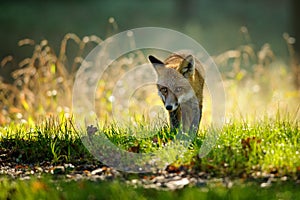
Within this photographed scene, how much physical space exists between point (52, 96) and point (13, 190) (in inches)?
174

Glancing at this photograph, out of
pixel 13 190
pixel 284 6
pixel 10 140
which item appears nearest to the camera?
pixel 13 190

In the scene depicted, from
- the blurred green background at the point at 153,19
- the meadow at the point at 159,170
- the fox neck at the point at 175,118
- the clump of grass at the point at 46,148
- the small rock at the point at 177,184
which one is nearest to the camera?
the meadow at the point at 159,170

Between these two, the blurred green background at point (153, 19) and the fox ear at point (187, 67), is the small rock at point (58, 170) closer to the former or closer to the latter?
the fox ear at point (187, 67)

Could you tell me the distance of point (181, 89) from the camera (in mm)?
6309

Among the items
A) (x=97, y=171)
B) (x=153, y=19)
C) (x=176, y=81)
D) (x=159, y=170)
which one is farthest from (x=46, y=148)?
(x=153, y=19)

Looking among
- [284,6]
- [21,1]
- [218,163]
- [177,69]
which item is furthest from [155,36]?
[218,163]

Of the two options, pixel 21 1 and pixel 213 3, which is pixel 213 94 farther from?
pixel 213 3

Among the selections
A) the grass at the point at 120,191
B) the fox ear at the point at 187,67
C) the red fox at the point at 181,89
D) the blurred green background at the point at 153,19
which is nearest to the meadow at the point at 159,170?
the grass at the point at 120,191

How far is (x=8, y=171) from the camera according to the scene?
5.46 meters

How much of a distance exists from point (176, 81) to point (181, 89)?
11 cm

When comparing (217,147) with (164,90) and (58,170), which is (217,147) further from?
(58,170)

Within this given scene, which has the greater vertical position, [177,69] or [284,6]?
[284,6]

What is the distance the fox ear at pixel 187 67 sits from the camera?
6.29 meters

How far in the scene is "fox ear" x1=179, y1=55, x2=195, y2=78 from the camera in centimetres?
629
